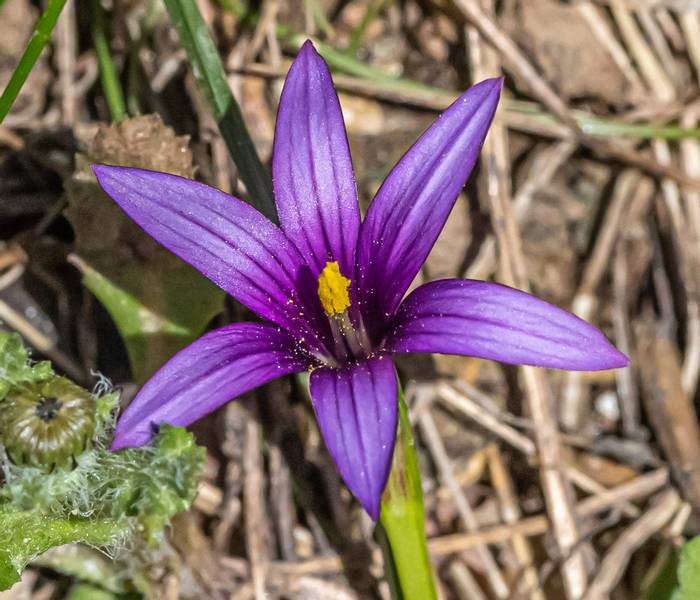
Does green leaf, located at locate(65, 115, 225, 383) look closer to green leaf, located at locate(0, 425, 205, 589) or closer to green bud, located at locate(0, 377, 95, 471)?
green leaf, located at locate(0, 425, 205, 589)

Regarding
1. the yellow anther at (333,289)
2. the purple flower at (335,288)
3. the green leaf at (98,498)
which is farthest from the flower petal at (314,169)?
the green leaf at (98,498)

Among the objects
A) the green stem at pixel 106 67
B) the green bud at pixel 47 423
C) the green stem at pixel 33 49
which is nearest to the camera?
the green bud at pixel 47 423

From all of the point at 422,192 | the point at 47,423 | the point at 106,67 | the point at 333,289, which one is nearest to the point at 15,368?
the point at 47,423

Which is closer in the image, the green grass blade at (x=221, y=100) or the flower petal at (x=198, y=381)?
the flower petal at (x=198, y=381)

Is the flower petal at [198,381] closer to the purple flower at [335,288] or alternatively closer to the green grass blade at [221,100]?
the purple flower at [335,288]

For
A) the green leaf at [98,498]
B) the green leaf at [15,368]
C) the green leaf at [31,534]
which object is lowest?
the green leaf at [31,534]

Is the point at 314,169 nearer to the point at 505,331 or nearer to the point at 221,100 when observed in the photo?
the point at 221,100

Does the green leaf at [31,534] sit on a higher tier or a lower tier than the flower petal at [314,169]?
lower

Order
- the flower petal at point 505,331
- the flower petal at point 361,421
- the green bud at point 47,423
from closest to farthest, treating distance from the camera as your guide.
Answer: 1. the flower petal at point 361,421
2. the flower petal at point 505,331
3. the green bud at point 47,423

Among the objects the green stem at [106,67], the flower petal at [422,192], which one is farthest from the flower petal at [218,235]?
the green stem at [106,67]
